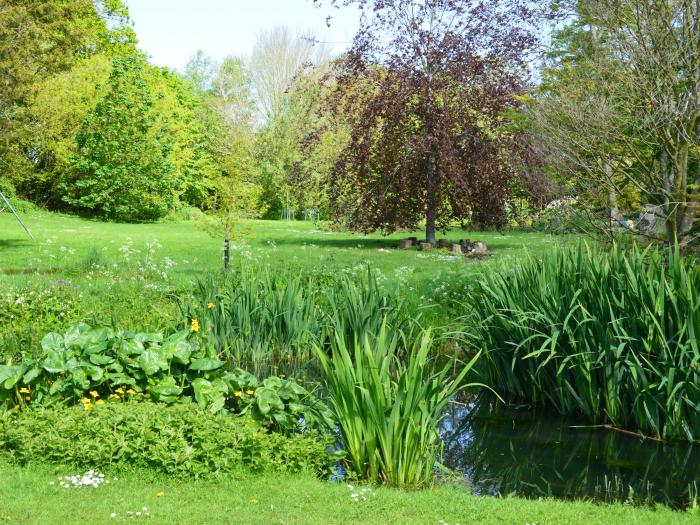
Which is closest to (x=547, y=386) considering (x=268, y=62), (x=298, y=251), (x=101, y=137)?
(x=298, y=251)

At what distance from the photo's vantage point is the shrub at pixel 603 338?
5.83m

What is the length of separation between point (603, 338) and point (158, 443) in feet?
12.3

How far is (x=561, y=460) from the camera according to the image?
18.5 feet

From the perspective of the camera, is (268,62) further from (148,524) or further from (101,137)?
(148,524)

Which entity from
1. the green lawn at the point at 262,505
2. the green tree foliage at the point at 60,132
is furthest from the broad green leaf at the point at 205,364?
the green tree foliage at the point at 60,132

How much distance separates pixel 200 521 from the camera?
3.66m

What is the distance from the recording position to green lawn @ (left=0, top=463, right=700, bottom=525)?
372 centimetres

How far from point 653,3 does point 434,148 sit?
11.3 meters

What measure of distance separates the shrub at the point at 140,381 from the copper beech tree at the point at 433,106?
14.1 metres

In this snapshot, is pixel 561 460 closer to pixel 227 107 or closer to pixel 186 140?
pixel 186 140

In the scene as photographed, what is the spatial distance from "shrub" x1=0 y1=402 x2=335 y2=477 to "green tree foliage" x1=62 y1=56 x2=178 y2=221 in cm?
2544

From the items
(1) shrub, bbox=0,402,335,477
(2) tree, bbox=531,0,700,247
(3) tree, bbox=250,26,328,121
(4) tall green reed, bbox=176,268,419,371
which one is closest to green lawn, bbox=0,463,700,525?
(1) shrub, bbox=0,402,335,477

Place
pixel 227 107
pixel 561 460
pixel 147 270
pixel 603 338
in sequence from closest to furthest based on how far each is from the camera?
pixel 561 460
pixel 603 338
pixel 147 270
pixel 227 107

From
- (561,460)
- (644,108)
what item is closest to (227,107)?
(644,108)
